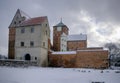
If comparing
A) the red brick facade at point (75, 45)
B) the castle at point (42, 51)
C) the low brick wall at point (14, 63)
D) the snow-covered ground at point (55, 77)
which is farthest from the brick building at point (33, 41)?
the red brick facade at point (75, 45)

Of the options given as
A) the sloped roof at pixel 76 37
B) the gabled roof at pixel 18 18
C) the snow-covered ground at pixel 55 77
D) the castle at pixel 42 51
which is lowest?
the snow-covered ground at pixel 55 77

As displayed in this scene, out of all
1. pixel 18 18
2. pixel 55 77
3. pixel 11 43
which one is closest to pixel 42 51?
pixel 11 43

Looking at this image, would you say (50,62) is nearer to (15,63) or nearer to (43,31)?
(43,31)

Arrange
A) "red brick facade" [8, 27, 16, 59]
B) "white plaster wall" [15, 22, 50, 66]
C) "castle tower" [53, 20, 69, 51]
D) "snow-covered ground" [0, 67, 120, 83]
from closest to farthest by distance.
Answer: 1. "snow-covered ground" [0, 67, 120, 83]
2. "white plaster wall" [15, 22, 50, 66]
3. "red brick facade" [8, 27, 16, 59]
4. "castle tower" [53, 20, 69, 51]

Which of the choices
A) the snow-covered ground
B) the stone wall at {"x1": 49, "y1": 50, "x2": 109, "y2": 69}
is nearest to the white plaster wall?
the stone wall at {"x1": 49, "y1": 50, "x2": 109, "y2": 69}

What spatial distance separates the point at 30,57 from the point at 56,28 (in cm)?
1884

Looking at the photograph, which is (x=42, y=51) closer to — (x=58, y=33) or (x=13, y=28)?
(x=13, y=28)

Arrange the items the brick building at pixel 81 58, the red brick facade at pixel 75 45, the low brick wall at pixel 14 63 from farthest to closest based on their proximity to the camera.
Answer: the red brick facade at pixel 75 45
the brick building at pixel 81 58
the low brick wall at pixel 14 63

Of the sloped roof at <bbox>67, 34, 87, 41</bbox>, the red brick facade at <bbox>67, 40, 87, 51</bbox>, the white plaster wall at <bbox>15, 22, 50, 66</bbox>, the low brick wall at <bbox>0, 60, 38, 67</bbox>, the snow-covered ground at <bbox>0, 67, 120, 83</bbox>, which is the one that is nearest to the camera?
the snow-covered ground at <bbox>0, 67, 120, 83</bbox>

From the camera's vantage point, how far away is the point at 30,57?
29.8 meters

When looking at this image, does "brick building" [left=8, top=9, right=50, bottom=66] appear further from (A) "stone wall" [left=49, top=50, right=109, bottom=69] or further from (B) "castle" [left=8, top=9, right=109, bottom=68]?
(A) "stone wall" [left=49, top=50, right=109, bottom=69]

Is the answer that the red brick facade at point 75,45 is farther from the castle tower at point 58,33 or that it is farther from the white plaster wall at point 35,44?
the white plaster wall at point 35,44

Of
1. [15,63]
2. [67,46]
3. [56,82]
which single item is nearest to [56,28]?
[67,46]

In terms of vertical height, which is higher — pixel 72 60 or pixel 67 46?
pixel 67 46
